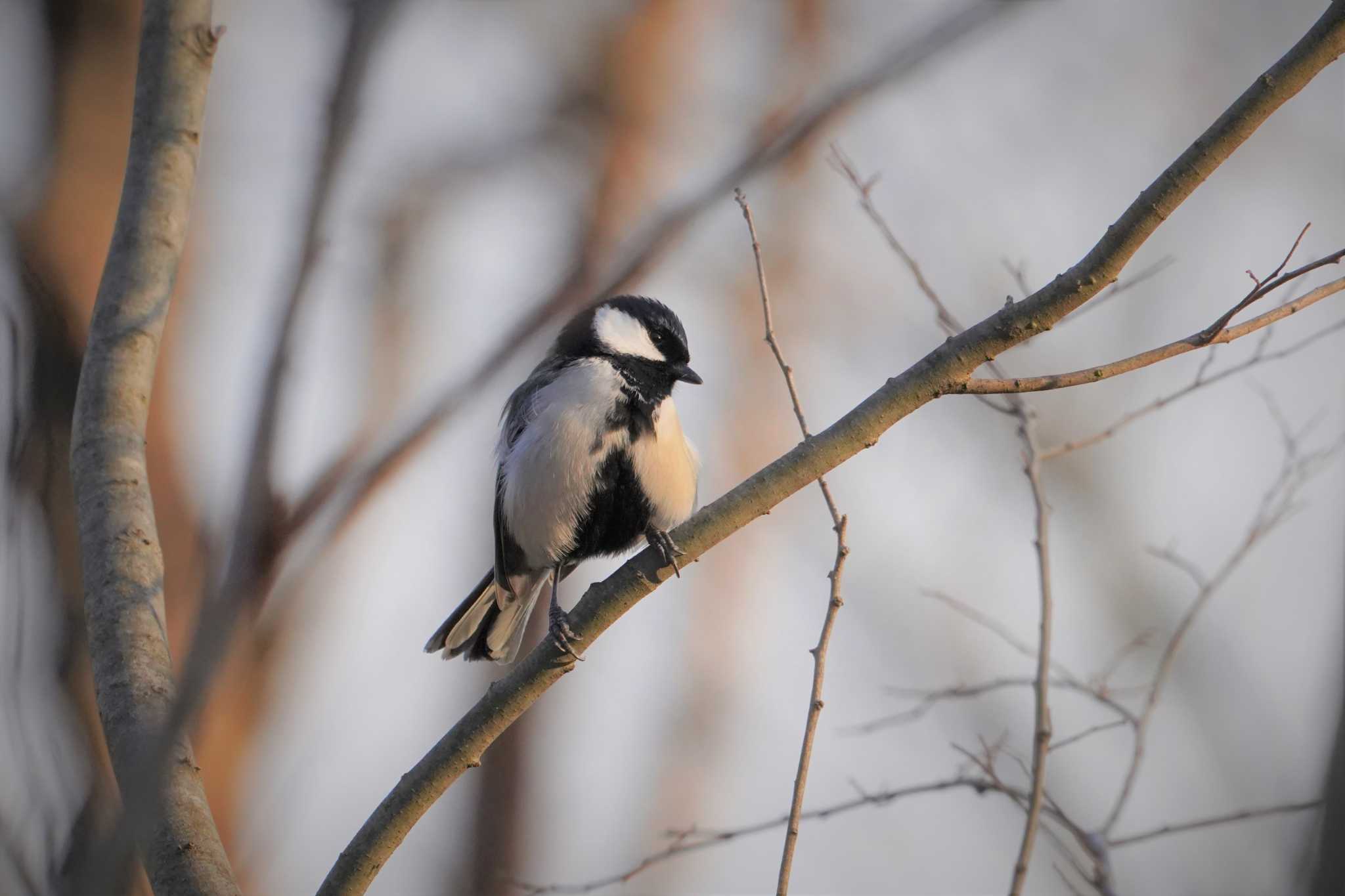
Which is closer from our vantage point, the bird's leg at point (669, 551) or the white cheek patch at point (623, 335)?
the bird's leg at point (669, 551)

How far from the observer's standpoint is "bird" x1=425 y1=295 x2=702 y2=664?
411 centimetres

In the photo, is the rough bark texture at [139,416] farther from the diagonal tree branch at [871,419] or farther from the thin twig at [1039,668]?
the thin twig at [1039,668]

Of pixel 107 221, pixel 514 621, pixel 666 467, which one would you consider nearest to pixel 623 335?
pixel 666 467

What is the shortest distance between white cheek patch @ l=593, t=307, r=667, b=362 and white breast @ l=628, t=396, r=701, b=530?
0.88 feet

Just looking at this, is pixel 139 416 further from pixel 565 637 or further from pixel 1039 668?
pixel 1039 668

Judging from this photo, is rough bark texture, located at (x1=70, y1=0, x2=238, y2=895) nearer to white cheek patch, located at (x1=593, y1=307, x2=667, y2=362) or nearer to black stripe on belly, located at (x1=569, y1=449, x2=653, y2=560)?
black stripe on belly, located at (x1=569, y1=449, x2=653, y2=560)

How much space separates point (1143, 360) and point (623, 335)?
8.67 feet

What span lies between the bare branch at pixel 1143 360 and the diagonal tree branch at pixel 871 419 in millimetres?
58

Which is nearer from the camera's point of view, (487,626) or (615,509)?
(615,509)

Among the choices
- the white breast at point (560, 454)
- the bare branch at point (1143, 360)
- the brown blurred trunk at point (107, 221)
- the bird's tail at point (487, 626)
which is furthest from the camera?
the brown blurred trunk at point (107, 221)

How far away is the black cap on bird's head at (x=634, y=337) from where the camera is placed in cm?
439

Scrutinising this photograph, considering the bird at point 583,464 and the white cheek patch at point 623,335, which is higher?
the white cheek patch at point 623,335

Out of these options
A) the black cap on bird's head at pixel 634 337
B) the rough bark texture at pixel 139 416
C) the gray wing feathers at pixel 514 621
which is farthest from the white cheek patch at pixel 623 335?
the rough bark texture at pixel 139 416

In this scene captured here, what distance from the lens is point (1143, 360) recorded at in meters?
2.21
